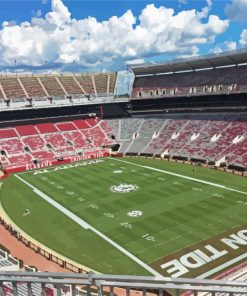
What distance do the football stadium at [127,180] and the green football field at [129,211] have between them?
14cm

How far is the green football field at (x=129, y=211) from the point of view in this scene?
2861 centimetres

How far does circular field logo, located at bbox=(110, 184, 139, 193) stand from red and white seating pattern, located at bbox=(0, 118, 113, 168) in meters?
22.6

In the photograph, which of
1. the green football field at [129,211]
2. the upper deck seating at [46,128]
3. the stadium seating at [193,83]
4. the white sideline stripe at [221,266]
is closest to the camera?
the white sideline stripe at [221,266]

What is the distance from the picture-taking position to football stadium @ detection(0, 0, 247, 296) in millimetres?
25109

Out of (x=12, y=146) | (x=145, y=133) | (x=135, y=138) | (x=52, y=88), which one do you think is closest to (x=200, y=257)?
(x=145, y=133)

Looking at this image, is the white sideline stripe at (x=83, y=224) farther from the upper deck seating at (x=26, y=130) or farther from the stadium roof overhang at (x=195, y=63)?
the stadium roof overhang at (x=195, y=63)

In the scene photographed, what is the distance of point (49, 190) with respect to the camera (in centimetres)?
4784

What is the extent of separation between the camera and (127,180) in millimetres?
49969

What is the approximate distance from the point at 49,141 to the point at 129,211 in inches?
1512

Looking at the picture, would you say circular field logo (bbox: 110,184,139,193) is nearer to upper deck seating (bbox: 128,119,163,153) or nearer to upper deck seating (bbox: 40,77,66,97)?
upper deck seating (bbox: 128,119,163,153)

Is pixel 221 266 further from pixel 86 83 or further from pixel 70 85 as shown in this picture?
pixel 86 83

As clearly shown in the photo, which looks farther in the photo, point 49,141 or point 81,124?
point 81,124

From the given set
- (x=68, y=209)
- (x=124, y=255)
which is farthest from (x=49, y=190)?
(x=124, y=255)

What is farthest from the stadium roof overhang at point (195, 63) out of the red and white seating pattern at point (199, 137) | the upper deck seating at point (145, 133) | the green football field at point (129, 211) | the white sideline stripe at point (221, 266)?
the white sideline stripe at point (221, 266)
